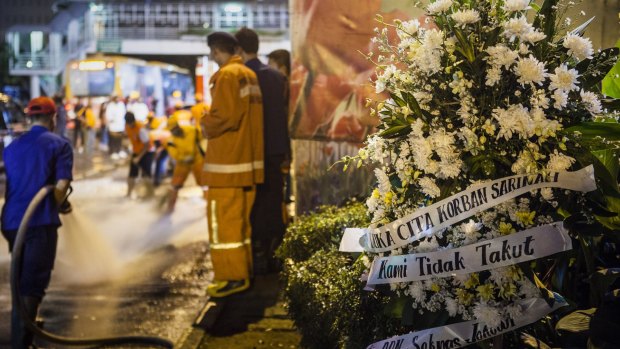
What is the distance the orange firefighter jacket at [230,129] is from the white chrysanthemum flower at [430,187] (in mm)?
4121

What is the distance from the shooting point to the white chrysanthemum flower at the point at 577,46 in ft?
10.9

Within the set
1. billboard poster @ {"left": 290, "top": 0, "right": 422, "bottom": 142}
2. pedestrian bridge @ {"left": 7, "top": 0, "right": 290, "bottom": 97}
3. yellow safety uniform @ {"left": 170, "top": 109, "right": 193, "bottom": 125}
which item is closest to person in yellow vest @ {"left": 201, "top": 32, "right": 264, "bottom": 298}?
billboard poster @ {"left": 290, "top": 0, "right": 422, "bottom": 142}

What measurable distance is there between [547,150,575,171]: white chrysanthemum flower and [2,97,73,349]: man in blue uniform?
4236 mm

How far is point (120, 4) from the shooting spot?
47.0 meters

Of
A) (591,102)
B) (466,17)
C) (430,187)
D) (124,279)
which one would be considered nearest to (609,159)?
(591,102)

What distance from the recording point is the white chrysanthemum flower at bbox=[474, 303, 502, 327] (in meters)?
3.32

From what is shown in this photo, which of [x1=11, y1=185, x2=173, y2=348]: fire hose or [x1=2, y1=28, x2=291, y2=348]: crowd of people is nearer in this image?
[x1=11, y1=185, x2=173, y2=348]: fire hose

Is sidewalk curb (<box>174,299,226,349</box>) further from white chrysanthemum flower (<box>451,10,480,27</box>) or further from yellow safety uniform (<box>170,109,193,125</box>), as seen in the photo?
yellow safety uniform (<box>170,109,193,125</box>)

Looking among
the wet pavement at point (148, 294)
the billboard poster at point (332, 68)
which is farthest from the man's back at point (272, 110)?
the wet pavement at point (148, 294)

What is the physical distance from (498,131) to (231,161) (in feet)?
14.3

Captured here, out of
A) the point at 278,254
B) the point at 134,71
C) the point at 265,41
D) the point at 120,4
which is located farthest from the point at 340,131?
the point at 120,4

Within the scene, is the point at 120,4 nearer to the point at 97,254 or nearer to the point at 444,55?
the point at 97,254

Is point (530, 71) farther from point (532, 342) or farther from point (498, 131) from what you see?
point (532, 342)

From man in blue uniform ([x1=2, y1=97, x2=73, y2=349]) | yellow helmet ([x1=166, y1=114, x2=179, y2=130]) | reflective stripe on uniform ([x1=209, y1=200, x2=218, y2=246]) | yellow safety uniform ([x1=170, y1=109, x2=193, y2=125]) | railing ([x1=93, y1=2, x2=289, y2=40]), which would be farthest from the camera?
railing ([x1=93, y1=2, x2=289, y2=40])
